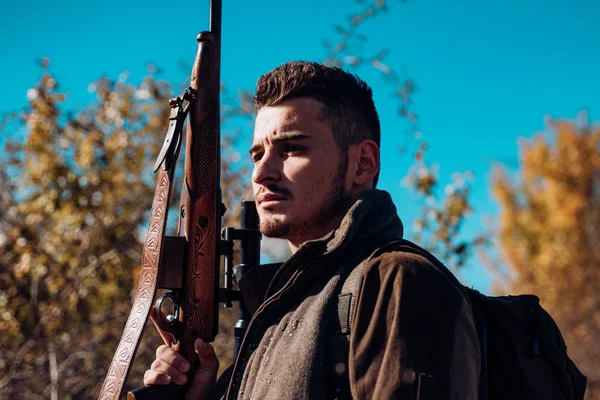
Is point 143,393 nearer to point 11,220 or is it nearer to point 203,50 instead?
point 203,50

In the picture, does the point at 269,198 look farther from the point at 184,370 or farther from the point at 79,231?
the point at 79,231

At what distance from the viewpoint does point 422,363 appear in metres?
1.63

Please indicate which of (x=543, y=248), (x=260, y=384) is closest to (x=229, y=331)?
(x=260, y=384)

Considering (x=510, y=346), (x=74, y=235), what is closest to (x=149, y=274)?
(x=510, y=346)

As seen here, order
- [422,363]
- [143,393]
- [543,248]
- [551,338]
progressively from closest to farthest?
[422,363] < [551,338] < [143,393] < [543,248]

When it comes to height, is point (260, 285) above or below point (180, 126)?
below

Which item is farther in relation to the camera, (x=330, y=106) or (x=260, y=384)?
(x=330, y=106)

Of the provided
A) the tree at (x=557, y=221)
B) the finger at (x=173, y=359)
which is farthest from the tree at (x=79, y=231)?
the tree at (x=557, y=221)

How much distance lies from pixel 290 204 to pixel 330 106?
1.22ft

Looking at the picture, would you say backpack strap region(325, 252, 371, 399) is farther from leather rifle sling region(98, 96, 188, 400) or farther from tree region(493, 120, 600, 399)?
tree region(493, 120, 600, 399)

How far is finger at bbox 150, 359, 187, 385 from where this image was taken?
242cm

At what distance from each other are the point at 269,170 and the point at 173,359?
2.42 ft

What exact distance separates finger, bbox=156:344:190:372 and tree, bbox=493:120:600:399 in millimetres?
13507

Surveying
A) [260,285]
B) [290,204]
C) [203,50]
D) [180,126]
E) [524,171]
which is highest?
[524,171]
